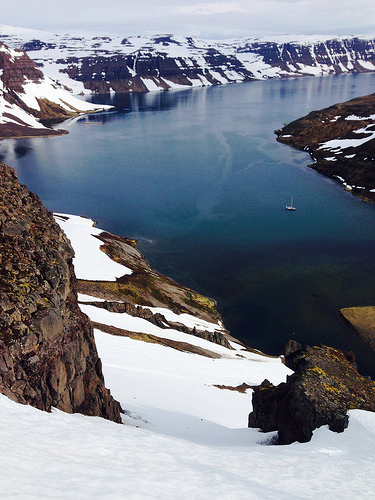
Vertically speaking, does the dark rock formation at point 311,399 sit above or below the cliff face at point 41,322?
below

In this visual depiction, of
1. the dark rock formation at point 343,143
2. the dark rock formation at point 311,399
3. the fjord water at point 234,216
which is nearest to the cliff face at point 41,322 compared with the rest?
the dark rock formation at point 311,399

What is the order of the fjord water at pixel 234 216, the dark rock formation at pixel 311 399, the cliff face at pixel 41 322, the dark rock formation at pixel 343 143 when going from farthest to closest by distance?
the dark rock formation at pixel 343 143 → the fjord water at pixel 234 216 → the dark rock formation at pixel 311 399 → the cliff face at pixel 41 322

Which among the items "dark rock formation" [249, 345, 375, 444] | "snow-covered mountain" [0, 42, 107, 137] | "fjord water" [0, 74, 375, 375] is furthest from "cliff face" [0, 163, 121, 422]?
"snow-covered mountain" [0, 42, 107, 137]

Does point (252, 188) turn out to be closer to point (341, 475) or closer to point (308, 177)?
point (308, 177)

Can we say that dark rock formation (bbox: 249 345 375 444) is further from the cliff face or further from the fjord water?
the fjord water

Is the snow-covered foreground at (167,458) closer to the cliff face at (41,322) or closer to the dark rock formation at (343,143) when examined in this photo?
the cliff face at (41,322)
